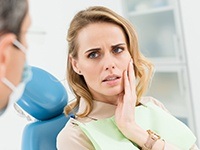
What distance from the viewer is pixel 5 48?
65 cm

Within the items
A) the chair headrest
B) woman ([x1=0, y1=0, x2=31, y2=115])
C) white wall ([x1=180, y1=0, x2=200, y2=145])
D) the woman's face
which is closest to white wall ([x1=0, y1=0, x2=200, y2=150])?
white wall ([x1=180, y1=0, x2=200, y2=145])

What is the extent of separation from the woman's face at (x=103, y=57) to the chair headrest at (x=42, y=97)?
16 cm

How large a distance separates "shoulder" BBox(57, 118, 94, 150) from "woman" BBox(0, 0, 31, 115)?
1.54 feet

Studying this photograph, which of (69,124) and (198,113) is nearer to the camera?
(69,124)

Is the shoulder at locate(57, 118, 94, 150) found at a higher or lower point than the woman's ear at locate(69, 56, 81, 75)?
lower

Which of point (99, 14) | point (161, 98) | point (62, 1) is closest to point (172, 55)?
point (161, 98)

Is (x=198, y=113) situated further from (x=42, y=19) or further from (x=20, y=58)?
(x=20, y=58)

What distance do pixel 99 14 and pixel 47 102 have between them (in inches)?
17.0

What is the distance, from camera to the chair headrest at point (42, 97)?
4.13 ft

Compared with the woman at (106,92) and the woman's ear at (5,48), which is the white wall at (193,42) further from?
the woman's ear at (5,48)

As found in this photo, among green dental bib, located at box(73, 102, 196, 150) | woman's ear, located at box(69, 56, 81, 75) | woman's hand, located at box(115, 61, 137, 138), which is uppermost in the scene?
woman's ear, located at box(69, 56, 81, 75)

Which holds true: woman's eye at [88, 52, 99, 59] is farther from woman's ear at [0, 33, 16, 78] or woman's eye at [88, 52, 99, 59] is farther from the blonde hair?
woman's ear at [0, 33, 16, 78]

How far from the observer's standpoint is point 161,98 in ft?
9.43

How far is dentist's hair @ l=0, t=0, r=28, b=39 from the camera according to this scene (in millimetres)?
642
